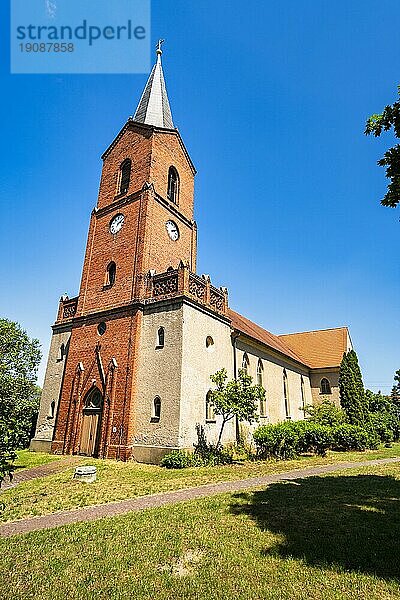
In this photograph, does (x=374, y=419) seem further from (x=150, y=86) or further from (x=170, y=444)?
(x=150, y=86)

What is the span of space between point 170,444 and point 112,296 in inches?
370

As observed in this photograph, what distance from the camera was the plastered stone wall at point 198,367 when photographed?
55.1 feet

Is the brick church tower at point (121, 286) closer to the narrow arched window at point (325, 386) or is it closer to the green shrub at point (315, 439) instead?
the green shrub at point (315, 439)

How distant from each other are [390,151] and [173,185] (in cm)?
2026

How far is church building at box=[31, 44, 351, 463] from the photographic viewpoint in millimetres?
17453

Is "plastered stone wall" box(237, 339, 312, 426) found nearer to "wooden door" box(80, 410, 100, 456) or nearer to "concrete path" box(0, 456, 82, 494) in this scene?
"wooden door" box(80, 410, 100, 456)

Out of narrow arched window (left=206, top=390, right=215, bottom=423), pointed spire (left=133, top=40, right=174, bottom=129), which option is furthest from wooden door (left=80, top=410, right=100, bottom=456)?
pointed spire (left=133, top=40, right=174, bottom=129)

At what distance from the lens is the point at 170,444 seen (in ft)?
53.1

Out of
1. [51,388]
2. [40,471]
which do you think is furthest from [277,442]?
[51,388]

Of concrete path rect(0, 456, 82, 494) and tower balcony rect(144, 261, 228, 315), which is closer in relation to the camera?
concrete path rect(0, 456, 82, 494)

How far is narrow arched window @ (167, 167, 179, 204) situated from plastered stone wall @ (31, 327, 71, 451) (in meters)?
11.6

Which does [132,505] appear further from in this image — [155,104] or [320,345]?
[320,345]

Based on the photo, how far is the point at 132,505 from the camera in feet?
29.1

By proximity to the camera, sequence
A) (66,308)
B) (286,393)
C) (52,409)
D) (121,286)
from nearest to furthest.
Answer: (121,286), (52,409), (66,308), (286,393)
